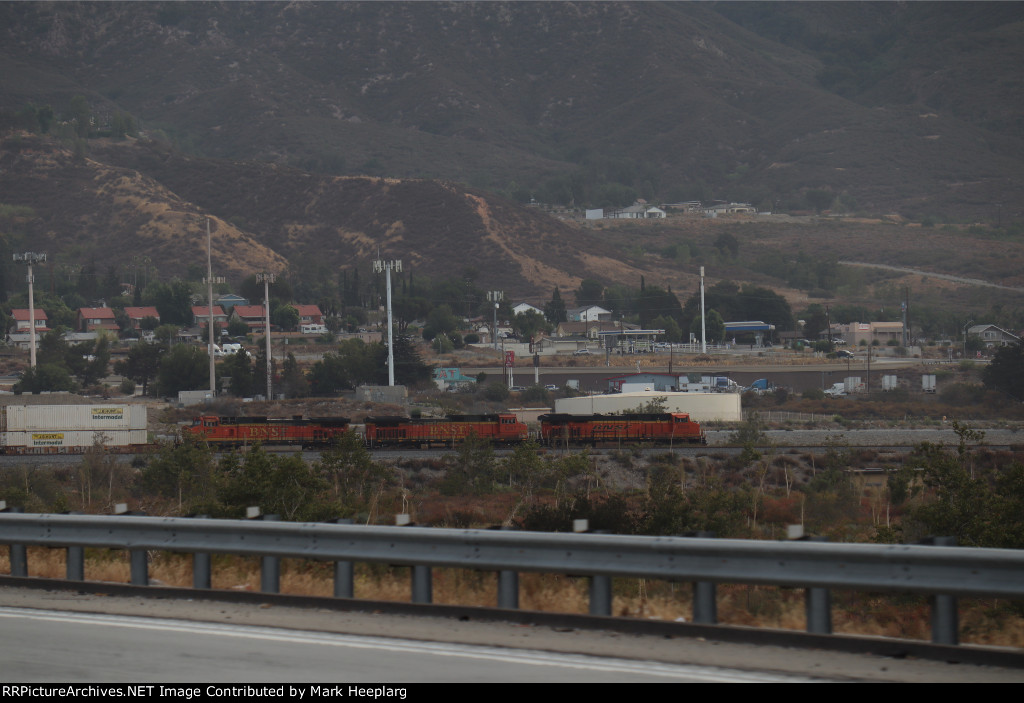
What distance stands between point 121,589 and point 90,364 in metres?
100

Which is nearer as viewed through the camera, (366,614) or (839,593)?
(366,614)

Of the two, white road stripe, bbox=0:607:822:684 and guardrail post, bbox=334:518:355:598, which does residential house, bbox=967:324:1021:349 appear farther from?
white road stripe, bbox=0:607:822:684

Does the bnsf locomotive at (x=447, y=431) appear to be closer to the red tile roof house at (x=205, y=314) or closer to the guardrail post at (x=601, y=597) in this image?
the guardrail post at (x=601, y=597)

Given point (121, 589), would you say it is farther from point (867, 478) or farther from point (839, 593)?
point (867, 478)

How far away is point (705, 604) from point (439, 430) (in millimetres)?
51260

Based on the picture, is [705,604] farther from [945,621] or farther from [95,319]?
Result: [95,319]

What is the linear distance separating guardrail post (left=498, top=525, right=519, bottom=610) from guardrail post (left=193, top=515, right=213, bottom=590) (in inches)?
132

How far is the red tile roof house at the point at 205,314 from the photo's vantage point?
160100 millimetres

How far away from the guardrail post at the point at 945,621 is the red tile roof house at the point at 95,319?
164 metres

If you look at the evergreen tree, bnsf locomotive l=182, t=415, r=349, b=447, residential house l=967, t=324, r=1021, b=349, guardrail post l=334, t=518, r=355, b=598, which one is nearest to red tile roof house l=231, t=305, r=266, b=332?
the evergreen tree

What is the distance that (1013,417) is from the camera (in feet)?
266

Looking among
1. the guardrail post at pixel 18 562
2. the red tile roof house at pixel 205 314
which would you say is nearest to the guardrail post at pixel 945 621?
the guardrail post at pixel 18 562

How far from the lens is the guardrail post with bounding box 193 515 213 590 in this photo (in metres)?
11.4
